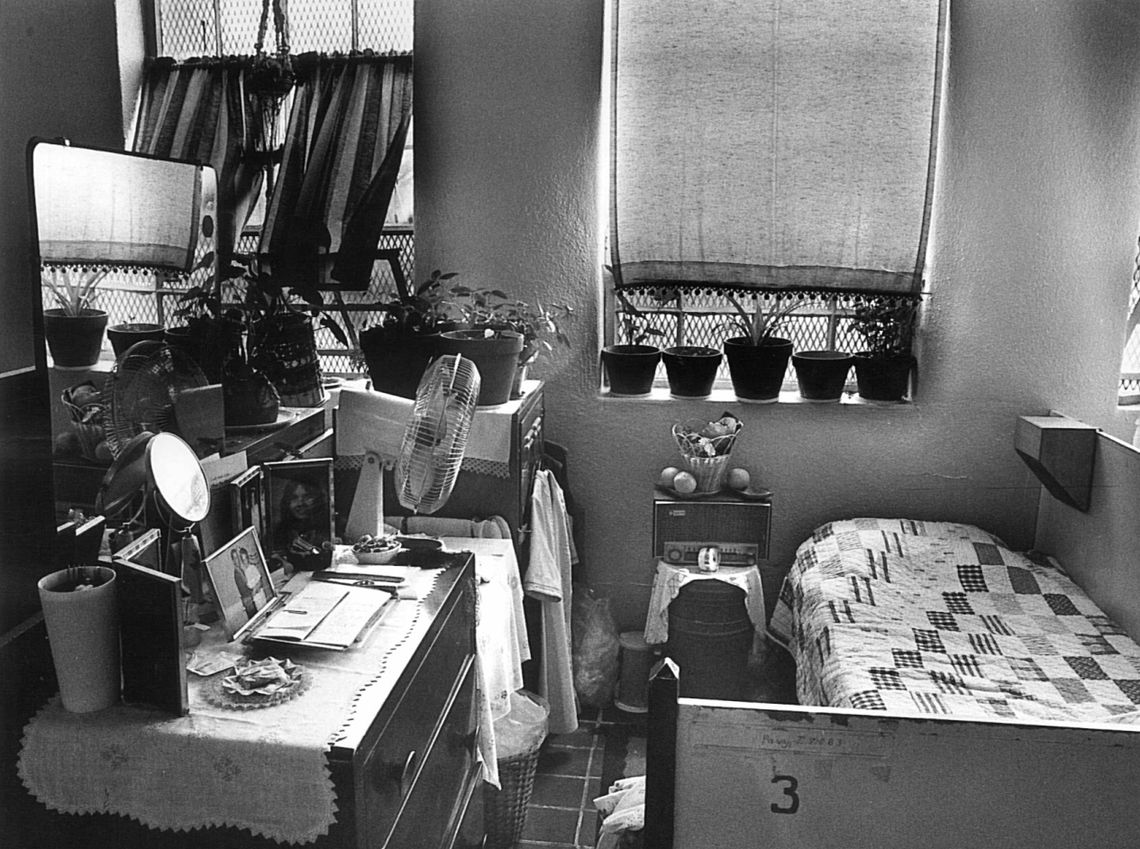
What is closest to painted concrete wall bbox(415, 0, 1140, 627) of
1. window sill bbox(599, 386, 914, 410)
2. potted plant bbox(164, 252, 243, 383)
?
window sill bbox(599, 386, 914, 410)

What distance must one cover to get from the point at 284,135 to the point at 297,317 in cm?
157

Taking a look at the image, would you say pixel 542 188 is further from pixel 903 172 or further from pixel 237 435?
pixel 237 435

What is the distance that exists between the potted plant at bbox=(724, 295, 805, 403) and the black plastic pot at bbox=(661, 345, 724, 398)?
3.3 inches

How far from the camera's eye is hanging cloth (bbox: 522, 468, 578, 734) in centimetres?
334

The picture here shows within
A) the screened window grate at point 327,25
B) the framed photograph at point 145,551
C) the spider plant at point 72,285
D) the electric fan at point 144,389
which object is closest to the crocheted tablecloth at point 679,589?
the electric fan at point 144,389

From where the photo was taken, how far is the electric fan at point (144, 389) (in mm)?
1955

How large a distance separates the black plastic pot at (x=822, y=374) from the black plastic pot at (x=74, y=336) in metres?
2.83

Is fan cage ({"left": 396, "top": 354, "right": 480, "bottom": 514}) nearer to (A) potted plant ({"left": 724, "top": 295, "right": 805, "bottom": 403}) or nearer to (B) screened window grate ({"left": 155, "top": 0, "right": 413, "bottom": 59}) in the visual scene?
(A) potted plant ({"left": 724, "top": 295, "right": 805, "bottom": 403})

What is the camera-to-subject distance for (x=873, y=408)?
160 inches

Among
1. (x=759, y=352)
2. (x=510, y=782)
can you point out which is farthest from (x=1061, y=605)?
(x=510, y=782)

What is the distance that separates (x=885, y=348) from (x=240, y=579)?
115 inches

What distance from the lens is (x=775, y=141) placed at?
154 inches

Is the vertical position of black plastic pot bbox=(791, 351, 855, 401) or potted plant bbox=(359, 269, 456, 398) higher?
potted plant bbox=(359, 269, 456, 398)

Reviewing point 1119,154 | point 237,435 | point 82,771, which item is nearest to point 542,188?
point 237,435
